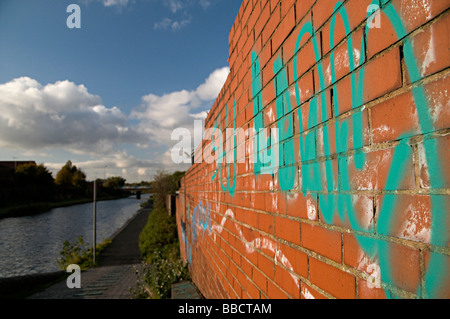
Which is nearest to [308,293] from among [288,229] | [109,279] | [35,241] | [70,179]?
[288,229]

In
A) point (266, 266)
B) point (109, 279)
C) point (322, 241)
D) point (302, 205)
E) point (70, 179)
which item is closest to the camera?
point (322, 241)

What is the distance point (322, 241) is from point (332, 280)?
0.46 feet

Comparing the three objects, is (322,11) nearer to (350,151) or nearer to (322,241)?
(350,151)

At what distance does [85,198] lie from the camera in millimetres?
71250

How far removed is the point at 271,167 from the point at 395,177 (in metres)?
0.85

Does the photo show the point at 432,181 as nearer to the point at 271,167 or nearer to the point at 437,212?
the point at 437,212

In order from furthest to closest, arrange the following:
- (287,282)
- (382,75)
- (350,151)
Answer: (287,282) < (350,151) < (382,75)

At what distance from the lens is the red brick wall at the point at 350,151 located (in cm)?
68

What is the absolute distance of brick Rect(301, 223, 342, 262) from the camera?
3.34 ft

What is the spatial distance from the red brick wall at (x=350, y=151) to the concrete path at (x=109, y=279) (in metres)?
8.42

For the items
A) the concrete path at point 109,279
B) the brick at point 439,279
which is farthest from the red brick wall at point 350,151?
the concrete path at point 109,279

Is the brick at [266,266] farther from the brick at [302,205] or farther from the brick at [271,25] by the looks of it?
the brick at [271,25]

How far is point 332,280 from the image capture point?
1.04 m

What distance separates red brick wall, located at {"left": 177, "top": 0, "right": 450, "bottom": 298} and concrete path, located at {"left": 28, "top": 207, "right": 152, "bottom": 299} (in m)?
8.42
